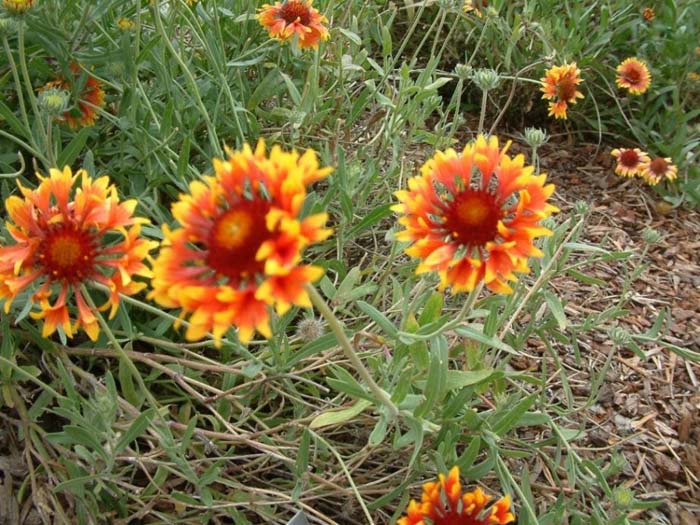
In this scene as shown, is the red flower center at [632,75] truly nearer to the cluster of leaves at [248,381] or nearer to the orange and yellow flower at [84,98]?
the cluster of leaves at [248,381]

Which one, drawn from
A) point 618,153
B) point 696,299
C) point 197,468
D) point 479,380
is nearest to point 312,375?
point 197,468

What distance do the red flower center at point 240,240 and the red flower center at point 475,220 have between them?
0.35 metres

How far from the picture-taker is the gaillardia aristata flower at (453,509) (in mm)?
1148

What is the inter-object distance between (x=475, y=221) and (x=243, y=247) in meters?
0.39

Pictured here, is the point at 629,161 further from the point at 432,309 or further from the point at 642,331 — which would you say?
the point at 432,309

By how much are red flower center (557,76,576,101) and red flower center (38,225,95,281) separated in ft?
6.11

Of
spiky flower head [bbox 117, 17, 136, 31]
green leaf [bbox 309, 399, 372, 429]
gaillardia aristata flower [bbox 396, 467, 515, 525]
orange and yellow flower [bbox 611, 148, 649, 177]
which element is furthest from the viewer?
orange and yellow flower [bbox 611, 148, 649, 177]

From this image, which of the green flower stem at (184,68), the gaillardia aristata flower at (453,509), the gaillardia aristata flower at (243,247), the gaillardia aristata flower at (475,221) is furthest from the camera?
the green flower stem at (184,68)

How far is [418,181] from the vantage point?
108 cm

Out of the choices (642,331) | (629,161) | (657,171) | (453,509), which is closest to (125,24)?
Answer: (453,509)

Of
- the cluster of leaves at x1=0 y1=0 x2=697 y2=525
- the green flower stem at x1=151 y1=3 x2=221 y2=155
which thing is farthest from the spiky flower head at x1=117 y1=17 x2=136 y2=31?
the green flower stem at x1=151 y1=3 x2=221 y2=155

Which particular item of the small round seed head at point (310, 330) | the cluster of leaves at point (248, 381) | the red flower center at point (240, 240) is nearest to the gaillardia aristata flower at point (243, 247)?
the red flower center at point (240, 240)

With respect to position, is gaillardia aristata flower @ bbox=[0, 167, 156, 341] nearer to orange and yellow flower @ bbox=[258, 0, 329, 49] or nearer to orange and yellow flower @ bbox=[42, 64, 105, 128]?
orange and yellow flower @ bbox=[42, 64, 105, 128]

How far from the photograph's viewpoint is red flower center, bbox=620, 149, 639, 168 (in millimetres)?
2746
